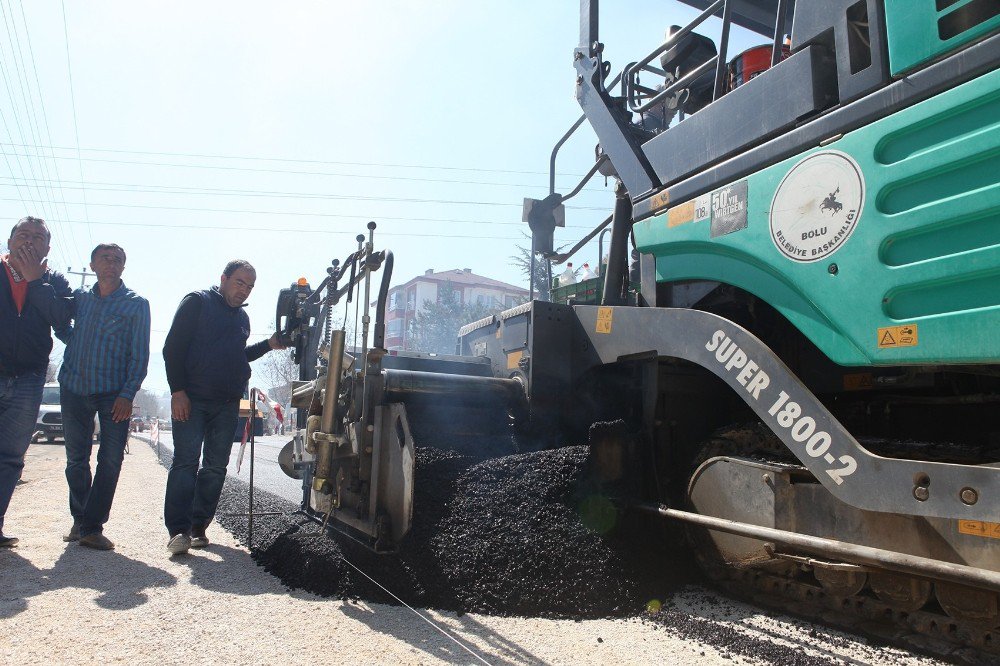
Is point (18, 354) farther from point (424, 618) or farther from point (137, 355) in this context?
point (424, 618)

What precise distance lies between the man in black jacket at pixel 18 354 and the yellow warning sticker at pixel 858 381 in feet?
14.2

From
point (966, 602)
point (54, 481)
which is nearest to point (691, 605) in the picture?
point (966, 602)

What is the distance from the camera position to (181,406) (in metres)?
4.23

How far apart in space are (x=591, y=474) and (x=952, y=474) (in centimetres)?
163

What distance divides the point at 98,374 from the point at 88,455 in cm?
52

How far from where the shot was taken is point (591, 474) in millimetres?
3350

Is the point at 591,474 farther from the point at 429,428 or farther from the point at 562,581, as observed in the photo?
the point at 429,428

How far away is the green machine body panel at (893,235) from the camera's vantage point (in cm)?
194

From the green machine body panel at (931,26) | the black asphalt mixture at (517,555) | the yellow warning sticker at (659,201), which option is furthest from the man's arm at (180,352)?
the green machine body panel at (931,26)

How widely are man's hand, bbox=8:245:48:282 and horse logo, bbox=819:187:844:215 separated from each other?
14.4 ft

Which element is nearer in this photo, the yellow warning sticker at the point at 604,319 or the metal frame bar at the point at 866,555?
the metal frame bar at the point at 866,555

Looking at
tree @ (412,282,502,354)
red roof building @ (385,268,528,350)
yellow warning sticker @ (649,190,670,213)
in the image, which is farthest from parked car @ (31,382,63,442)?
→ red roof building @ (385,268,528,350)

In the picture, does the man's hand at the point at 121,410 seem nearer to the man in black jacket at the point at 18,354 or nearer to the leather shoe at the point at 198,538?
the man in black jacket at the point at 18,354

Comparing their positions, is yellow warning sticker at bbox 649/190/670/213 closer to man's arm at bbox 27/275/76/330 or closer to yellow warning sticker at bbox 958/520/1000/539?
yellow warning sticker at bbox 958/520/1000/539
